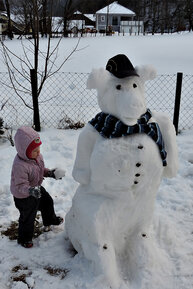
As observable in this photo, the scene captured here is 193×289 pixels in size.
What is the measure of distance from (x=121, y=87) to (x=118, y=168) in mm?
497

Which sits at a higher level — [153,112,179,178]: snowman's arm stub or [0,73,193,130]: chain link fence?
[153,112,179,178]: snowman's arm stub

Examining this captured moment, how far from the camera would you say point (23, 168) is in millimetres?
2318

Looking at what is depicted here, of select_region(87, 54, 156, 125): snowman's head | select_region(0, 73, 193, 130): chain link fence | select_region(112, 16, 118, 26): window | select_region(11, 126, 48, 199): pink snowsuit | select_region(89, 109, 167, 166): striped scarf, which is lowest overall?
select_region(0, 73, 193, 130): chain link fence

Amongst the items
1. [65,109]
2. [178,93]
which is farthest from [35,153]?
[65,109]

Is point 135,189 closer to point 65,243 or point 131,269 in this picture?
point 131,269

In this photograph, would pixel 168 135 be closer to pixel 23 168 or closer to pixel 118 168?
pixel 118 168

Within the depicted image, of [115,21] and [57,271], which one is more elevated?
[115,21]

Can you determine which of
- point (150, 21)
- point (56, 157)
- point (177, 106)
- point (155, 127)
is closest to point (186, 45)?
point (177, 106)

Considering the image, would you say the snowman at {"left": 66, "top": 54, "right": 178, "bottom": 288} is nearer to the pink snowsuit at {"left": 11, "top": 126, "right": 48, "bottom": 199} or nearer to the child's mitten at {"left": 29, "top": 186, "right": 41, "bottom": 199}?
the child's mitten at {"left": 29, "top": 186, "right": 41, "bottom": 199}

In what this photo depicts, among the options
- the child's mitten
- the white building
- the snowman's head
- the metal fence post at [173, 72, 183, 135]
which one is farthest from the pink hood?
the white building

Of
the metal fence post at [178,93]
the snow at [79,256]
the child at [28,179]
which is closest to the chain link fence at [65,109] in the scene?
the metal fence post at [178,93]

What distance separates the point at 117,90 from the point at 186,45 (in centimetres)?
1455

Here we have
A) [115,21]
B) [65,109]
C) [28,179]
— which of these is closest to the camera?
[28,179]

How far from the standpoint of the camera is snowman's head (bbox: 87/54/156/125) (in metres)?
1.85
